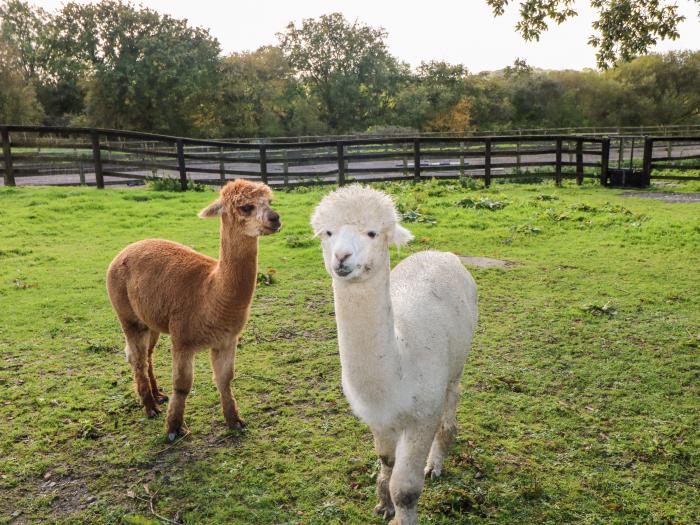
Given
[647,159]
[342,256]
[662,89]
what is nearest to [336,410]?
[342,256]

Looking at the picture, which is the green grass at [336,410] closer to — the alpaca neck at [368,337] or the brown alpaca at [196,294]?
the brown alpaca at [196,294]

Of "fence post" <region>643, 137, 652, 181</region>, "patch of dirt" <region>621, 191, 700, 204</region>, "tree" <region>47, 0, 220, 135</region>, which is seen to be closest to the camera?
"patch of dirt" <region>621, 191, 700, 204</region>

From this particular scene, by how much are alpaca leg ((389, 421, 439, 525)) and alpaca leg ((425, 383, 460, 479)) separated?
2.29 feet

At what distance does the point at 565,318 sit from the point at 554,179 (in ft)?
39.1

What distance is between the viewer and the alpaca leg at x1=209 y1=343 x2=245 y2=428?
12.4ft

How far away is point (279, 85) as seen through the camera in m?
42.3

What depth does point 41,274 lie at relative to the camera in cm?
744

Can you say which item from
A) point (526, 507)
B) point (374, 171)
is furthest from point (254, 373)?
point (374, 171)

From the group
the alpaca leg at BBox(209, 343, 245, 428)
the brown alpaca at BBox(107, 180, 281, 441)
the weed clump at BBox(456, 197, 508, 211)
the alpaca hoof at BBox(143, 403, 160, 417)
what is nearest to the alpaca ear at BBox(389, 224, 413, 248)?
Result: the brown alpaca at BBox(107, 180, 281, 441)

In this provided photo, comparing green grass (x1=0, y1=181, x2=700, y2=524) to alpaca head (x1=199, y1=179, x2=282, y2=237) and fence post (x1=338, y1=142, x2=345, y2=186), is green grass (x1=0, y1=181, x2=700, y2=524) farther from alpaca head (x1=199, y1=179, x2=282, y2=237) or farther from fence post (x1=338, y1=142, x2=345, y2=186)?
fence post (x1=338, y1=142, x2=345, y2=186)

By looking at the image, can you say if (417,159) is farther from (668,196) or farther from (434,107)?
(434,107)

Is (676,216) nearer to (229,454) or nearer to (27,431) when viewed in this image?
(229,454)

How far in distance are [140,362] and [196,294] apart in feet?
2.61

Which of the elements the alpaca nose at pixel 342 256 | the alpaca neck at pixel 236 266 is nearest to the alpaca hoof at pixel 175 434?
the alpaca neck at pixel 236 266
